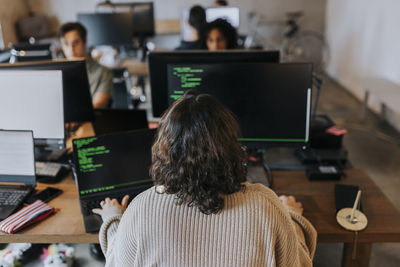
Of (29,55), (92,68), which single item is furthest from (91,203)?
(29,55)

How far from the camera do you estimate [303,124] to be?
5.03 feet

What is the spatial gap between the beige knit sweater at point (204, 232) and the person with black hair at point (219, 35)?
1817 millimetres

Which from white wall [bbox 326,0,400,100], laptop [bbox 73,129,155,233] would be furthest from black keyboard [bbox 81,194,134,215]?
white wall [bbox 326,0,400,100]

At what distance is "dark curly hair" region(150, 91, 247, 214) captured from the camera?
0.87 meters

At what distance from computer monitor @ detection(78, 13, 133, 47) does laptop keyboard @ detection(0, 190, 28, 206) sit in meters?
3.23

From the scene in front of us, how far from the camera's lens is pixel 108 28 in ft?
14.5

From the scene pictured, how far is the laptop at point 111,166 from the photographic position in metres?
1.40

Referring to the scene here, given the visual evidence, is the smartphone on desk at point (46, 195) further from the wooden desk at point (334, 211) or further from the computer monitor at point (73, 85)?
the wooden desk at point (334, 211)

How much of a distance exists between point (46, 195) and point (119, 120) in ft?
1.88

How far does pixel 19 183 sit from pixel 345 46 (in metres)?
5.30

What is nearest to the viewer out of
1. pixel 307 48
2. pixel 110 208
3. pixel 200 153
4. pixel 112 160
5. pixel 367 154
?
pixel 200 153

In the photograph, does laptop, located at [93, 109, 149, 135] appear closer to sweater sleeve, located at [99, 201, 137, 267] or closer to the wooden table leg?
sweater sleeve, located at [99, 201, 137, 267]

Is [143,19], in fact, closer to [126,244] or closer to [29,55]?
[29,55]

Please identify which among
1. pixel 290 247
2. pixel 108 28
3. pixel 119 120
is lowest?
pixel 290 247
